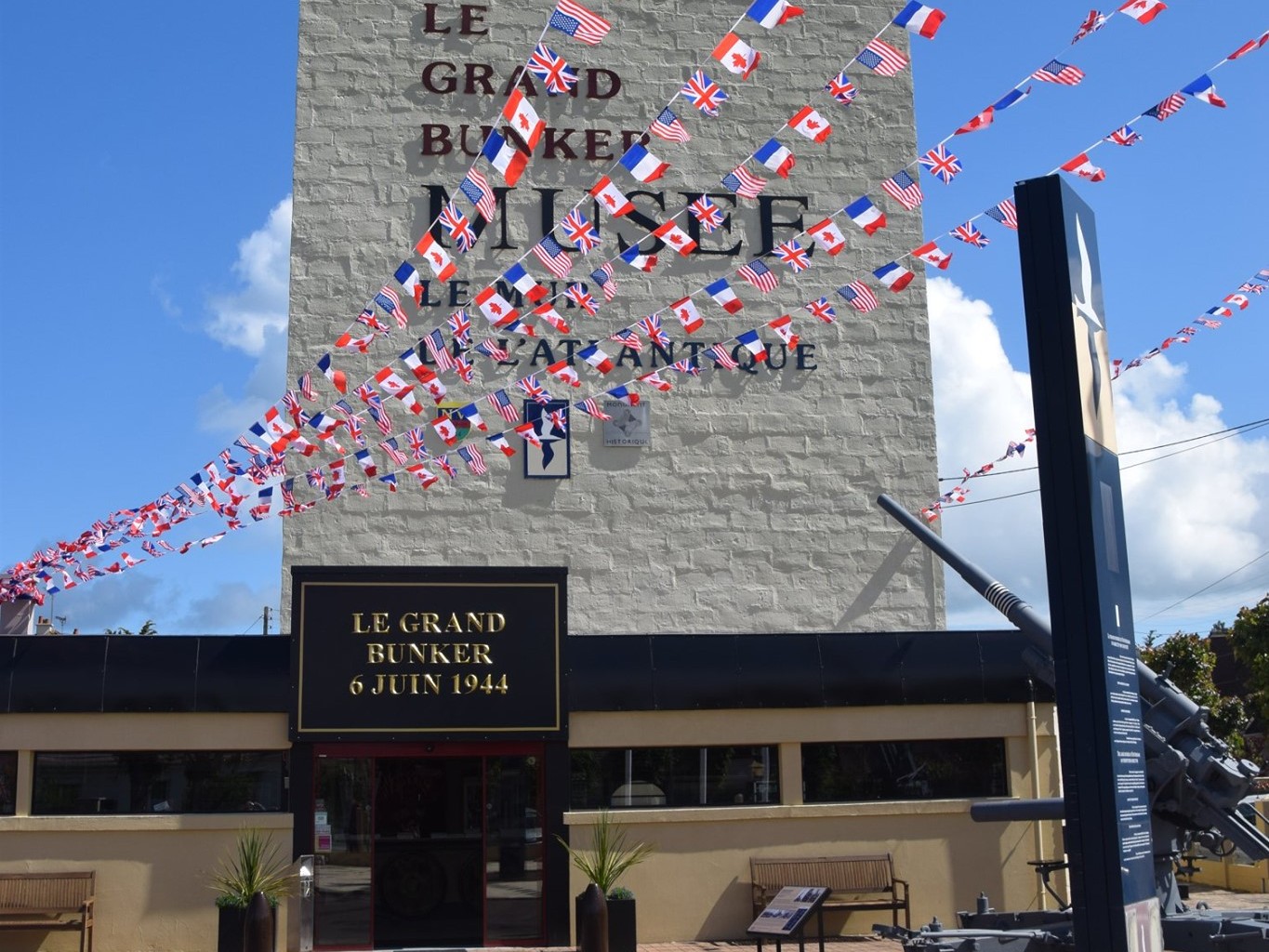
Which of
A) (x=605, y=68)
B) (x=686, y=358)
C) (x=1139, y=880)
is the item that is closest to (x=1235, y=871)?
(x=686, y=358)

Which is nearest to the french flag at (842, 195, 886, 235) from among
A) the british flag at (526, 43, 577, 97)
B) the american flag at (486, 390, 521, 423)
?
the british flag at (526, 43, 577, 97)

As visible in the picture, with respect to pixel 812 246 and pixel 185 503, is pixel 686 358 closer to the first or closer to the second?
pixel 812 246

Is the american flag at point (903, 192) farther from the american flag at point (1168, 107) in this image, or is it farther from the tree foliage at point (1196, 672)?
the tree foliage at point (1196, 672)

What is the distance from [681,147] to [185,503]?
8812 millimetres

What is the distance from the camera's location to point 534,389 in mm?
18203

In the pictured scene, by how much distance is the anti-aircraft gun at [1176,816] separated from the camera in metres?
12.0

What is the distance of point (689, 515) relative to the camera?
766 inches

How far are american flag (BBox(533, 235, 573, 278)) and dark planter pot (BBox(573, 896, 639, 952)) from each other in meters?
7.02

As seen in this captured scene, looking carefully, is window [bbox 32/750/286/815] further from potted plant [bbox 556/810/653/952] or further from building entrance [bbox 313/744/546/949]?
potted plant [bbox 556/810/653/952]

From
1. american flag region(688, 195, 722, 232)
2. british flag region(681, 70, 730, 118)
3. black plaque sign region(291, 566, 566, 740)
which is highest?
american flag region(688, 195, 722, 232)

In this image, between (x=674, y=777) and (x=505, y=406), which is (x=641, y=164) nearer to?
(x=505, y=406)

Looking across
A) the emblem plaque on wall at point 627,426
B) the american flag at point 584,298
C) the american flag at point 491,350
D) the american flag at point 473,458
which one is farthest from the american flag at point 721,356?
the american flag at point 473,458

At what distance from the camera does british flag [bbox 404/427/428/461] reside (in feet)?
58.1

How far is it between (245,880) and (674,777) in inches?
204
